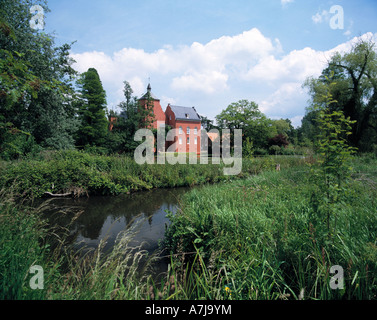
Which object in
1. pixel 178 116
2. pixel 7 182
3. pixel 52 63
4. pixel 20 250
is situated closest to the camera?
pixel 20 250

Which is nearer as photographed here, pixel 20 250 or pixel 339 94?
pixel 20 250

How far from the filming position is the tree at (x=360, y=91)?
65.8 feet

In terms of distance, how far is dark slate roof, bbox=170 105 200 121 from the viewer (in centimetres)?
4266

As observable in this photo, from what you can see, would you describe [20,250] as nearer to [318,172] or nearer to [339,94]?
[318,172]

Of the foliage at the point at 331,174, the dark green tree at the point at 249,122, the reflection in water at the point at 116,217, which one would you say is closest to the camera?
the foliage at the point at 331,174

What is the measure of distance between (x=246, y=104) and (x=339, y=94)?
2211 cm

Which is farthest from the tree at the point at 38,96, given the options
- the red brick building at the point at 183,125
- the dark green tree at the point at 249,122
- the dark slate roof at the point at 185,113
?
the dark green tree at the point at 249,122

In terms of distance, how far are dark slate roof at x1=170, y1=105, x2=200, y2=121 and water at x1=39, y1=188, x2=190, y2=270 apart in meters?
32.1

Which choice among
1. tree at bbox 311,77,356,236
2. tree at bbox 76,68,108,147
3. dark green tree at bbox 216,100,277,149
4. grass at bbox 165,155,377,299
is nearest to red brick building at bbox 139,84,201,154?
dark green tree at bbox 216,100,277,149

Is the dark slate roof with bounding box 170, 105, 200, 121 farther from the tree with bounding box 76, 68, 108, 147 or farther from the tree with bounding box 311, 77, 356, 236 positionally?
the tree with bounding box 311, 77, 356, 236

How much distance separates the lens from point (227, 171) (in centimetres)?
1617

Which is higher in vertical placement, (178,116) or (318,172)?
(178,116)

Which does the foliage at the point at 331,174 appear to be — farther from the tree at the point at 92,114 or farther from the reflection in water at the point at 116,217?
the tree at the point at 92,114
